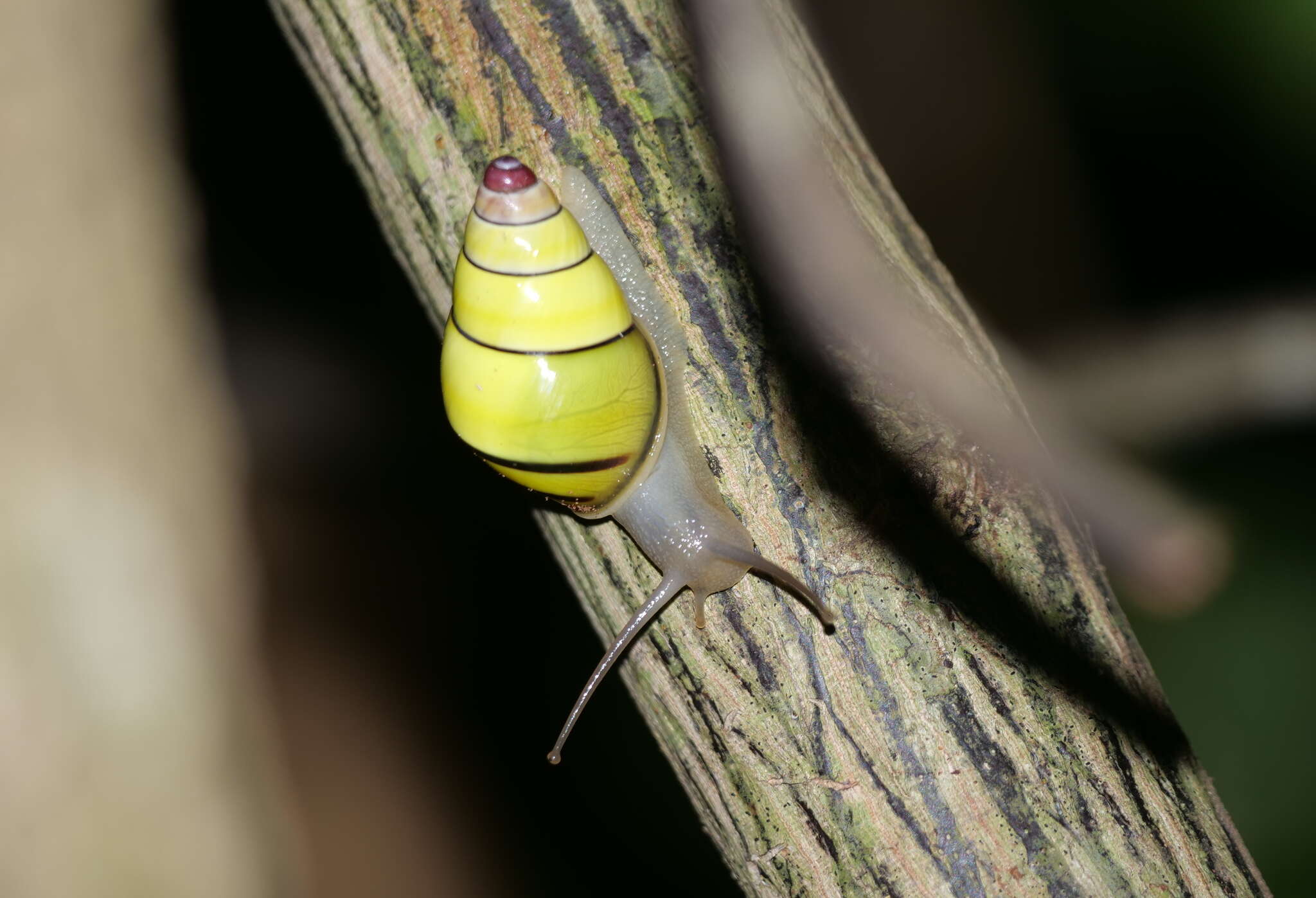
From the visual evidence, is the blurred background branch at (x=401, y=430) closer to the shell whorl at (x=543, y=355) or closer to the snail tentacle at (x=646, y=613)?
the snail tentacle at (x=646, y=613)

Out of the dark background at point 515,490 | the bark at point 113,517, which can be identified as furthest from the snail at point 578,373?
the bark at point 113,517

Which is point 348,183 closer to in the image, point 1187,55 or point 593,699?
point 593,699

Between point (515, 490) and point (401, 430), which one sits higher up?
point (401, 430)

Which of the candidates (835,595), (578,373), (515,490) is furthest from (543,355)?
(515,490)

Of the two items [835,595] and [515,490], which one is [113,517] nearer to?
[515,490]

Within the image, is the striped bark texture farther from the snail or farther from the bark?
the bark

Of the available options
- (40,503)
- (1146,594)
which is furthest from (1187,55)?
(40,503)

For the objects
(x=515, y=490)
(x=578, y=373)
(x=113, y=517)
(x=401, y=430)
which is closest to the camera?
(x=578, y=373)
